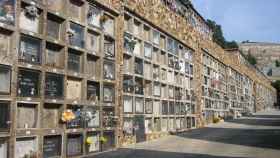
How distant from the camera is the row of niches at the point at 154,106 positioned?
12094mm

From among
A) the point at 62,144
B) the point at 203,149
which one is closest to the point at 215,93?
the point at 203,149

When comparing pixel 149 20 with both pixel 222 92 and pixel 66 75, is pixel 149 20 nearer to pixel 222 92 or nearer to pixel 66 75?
pixel 66 75

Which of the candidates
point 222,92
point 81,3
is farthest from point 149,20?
point 222,92

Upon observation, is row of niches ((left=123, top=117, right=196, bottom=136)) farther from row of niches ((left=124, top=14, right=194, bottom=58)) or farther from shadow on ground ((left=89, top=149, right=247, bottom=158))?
row of niches ((left=124, top=14, right=194, bottom=58))

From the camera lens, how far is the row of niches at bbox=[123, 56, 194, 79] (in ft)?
40.0

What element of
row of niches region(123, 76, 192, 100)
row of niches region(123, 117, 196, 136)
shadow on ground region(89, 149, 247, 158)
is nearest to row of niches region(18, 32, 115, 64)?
row of niches region(123, 76, 192, 100)

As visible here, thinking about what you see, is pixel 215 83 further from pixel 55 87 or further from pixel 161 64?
pixel 55 87

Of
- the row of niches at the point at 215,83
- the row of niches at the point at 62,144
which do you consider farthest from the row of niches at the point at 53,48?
the row of niches at the point at 215,83

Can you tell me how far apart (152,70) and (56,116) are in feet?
19.0

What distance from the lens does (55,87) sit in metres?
8.49

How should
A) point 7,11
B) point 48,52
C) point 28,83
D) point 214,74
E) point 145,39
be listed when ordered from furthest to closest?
point 214,74 → point 145,39 → point 48,52 → point 28,83 → point 7,11

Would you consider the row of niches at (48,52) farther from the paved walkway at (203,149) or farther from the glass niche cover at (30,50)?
the paved walkway at (203,149)

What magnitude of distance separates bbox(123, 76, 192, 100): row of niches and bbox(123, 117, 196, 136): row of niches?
0.80 m

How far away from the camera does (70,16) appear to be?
9148 mm
